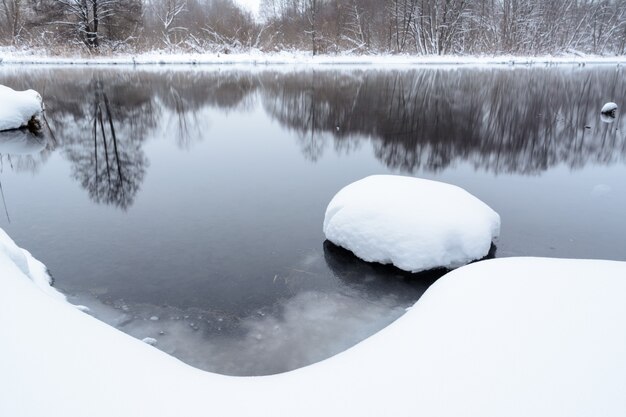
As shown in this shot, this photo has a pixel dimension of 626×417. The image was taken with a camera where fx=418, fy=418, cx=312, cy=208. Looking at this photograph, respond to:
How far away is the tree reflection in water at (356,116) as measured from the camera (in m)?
11.3

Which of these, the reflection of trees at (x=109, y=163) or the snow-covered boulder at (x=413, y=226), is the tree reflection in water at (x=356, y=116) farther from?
the snow-covered boulder at (x=413, y=226)

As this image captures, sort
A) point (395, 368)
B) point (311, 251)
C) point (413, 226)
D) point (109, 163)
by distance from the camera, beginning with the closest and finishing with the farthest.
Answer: point (395, 368) < point (413, 226) < point (311, 251) < point (109, 163)

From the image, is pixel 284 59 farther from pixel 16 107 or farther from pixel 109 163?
pixel 109 163

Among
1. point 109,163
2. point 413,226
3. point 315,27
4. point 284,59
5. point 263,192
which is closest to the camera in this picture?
point 413,226

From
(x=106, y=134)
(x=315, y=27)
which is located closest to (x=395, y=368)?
(x=106, y=134)

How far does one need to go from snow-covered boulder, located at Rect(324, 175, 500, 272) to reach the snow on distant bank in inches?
1251

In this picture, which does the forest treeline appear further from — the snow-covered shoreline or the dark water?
the dark water

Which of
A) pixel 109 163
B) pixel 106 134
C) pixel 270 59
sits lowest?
pixel 109 163

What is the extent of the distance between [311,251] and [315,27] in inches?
1402

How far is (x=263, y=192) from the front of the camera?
886 centimetres

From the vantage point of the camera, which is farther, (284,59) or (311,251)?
(284,59)

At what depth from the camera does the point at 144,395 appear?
7.39 ft

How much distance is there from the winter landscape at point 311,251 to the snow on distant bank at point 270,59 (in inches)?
509

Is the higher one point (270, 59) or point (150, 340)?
point (270, 59)
